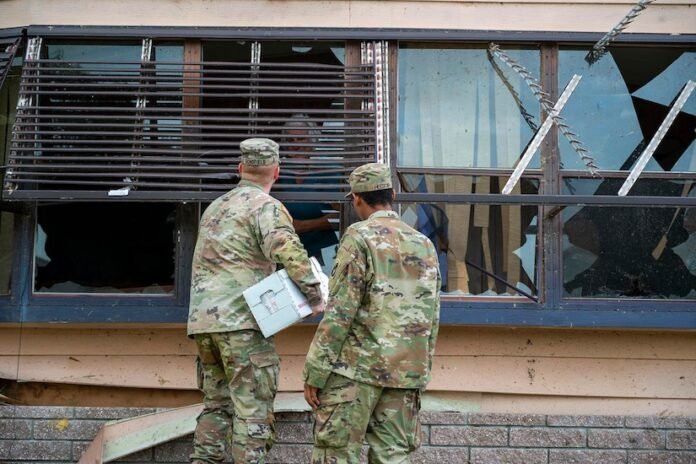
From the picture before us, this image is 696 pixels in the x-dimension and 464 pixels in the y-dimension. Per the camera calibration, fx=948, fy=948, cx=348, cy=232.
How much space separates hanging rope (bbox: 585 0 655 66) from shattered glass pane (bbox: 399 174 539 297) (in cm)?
90

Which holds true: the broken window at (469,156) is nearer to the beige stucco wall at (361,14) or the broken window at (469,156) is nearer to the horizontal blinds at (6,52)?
the beige stucco wall at (361,14)

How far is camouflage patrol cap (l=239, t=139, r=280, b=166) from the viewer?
16.8ft

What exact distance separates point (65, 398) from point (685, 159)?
4.27 metres

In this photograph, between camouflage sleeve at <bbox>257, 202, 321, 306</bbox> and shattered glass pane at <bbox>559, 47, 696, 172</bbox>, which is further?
shattered glass pane at <bbox>559, 47, 696, 172</bbox>

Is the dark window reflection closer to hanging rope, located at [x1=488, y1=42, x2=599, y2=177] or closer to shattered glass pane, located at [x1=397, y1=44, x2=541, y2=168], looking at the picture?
hanging rope, located at [x1=488, y1=42, x2=599, y2=177]

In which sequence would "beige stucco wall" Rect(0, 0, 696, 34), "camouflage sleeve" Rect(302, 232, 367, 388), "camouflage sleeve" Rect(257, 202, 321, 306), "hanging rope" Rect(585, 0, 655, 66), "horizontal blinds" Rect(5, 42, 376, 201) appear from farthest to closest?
"beige stucco wall" Rect(0, 0, 696, 34)
"hanging rope" Rect(585, 0, 655, 66)
"horizontal blinds" Rect(5, 42, 376, 201)
"camouflage sleeve" Rect(257, 202, 321, 306)
"camouflage sleeve" Rect(302, 232, 367, 388)

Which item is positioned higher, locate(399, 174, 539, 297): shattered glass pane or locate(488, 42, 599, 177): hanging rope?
locate(488, 42, 599, 177): hanging rope

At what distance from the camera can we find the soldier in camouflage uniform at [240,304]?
488cm

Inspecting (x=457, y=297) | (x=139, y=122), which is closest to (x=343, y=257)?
(x=457, y=297)

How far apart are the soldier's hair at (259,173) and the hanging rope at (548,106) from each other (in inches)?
70.9

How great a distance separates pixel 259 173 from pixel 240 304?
2.47 feet

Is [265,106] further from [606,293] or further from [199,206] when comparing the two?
[606,293]

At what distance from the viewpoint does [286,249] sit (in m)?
4.83

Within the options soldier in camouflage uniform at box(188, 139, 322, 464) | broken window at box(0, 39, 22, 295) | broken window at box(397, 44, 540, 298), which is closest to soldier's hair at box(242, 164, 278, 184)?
Result: soldier in camouflage uniform at box(188, 139, 322, 464)
